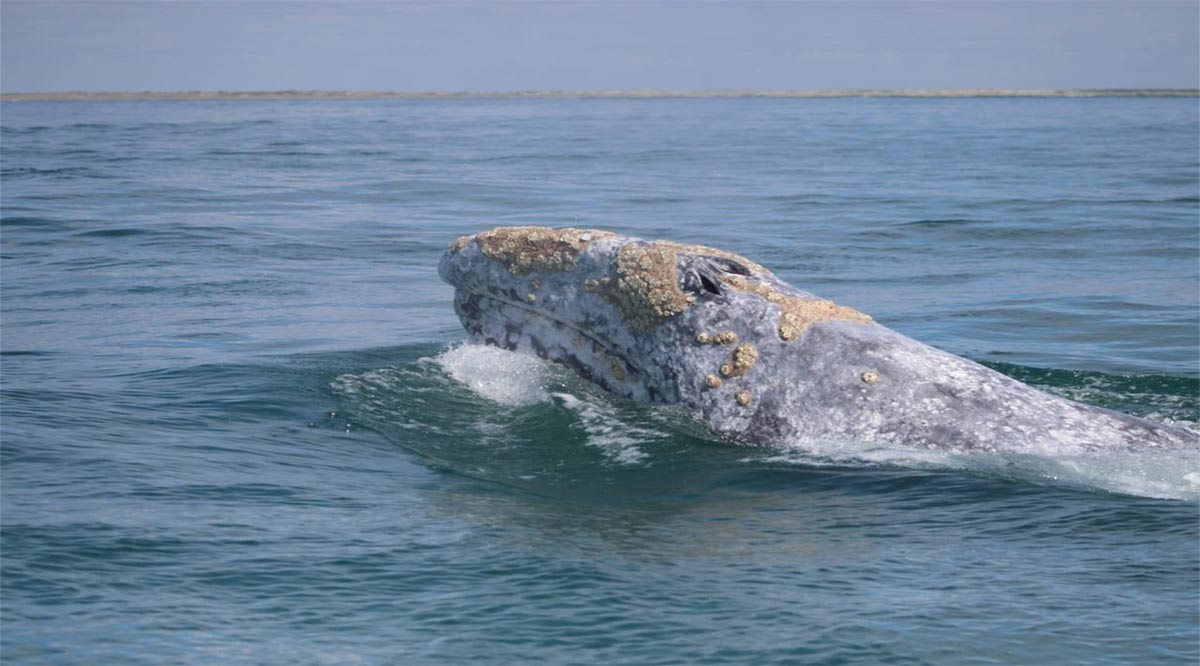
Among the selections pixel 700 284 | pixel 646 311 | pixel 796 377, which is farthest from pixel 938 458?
pixel 646 311

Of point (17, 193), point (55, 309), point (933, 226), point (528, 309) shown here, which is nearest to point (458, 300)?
point (528, 309)

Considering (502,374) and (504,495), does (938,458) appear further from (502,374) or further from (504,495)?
(502,374)

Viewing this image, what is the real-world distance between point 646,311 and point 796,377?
880 mm

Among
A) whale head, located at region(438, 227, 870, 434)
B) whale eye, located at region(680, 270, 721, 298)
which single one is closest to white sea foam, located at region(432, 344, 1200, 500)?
whale head, located at region(438, 227, 870, 434)

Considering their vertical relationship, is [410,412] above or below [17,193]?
below

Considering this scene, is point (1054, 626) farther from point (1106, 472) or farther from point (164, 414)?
point (164, 414)

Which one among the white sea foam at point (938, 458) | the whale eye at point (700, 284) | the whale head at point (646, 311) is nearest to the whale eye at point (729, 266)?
the whale head at point (646, 311)

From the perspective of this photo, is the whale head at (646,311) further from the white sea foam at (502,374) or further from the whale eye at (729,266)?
the white sea foam at (502,374)

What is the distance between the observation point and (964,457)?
6.99 m

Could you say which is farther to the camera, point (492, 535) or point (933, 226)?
→ point (933, 226)

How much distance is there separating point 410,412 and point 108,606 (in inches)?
144

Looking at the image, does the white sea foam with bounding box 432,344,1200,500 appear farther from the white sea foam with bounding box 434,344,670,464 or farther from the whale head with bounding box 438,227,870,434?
the whale head with bounding box 438,227,870,434

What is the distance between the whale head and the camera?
294 inches

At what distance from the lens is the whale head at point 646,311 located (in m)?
7.46
